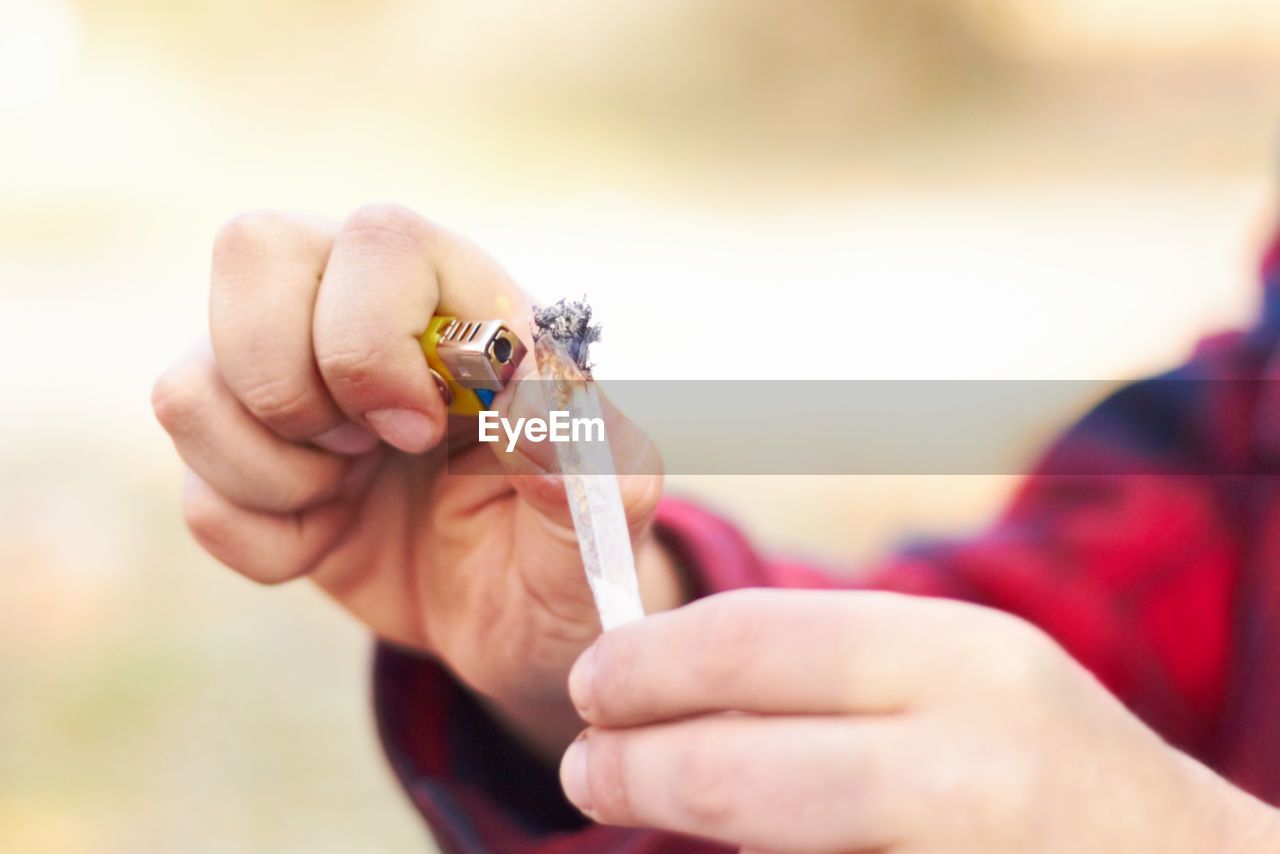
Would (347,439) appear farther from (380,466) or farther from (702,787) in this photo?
(702,787)

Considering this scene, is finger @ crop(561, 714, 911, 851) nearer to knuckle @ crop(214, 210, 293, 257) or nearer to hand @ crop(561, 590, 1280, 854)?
hand @ crop(561, 590, 1280, 854)

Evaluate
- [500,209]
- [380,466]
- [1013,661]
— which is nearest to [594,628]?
[380,466]

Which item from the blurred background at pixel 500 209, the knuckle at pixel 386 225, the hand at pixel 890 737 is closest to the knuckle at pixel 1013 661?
the hand at pixel 890 737

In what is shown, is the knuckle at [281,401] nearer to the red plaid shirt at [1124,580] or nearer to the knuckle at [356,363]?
the knuckle at [356,363]

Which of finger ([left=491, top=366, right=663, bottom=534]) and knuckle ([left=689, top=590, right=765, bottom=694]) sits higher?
finger ([left=491, top=366, right=663, bottom=534])

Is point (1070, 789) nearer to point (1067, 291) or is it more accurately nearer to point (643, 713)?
point (643, 713)

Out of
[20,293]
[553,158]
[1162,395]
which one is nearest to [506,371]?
[1162,395]

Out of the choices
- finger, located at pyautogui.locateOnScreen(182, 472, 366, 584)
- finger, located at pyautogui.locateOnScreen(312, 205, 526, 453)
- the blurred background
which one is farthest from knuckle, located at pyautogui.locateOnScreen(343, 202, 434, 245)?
the blurred background
